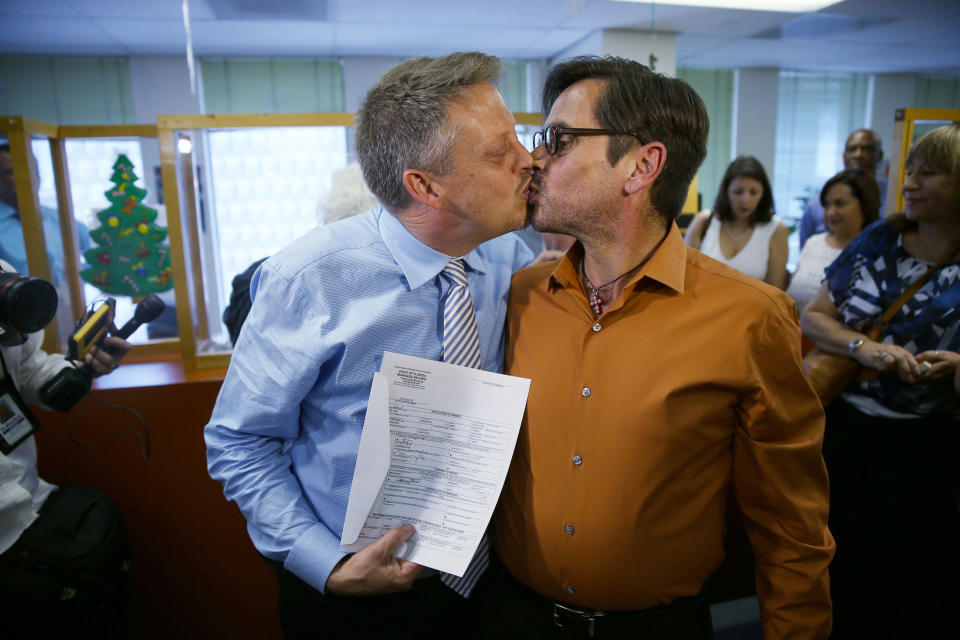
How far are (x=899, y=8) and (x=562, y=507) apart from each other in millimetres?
5667

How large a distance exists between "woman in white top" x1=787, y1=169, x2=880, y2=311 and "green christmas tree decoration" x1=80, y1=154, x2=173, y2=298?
2.76 m

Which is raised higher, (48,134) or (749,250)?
(48,134)

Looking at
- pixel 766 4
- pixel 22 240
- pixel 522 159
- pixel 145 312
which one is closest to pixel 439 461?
pixel 522 159

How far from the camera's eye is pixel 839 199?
2863mm

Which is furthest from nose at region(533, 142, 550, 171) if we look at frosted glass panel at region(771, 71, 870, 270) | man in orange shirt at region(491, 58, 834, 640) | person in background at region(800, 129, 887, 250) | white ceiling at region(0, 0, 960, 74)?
frosted glass panel at region(771, 71, 870, 270)

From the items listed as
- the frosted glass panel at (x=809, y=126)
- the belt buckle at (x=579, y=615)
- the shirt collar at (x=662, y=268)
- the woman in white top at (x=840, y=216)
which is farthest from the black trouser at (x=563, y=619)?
the frosted glass panel at (x=809, y=126)

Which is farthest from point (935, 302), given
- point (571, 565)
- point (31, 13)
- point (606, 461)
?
point (31, 13)

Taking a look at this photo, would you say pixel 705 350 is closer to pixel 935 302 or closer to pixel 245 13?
pixel 935 302

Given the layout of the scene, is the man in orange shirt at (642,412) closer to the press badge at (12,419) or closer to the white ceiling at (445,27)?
the press badge at (12,419)

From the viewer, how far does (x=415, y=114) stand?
41.9 inches

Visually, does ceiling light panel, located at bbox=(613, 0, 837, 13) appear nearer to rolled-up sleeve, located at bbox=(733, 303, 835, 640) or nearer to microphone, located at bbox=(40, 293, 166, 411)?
rolled-up sleeve, located at bbox=(733, 303, 835, 640)

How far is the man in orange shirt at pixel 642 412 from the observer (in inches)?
42.0

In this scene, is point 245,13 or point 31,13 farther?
point 245,13

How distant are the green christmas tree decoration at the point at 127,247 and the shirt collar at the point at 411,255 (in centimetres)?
134
